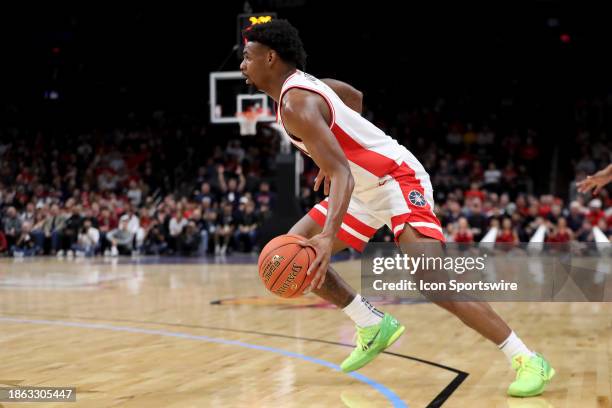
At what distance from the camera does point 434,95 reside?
920 inches

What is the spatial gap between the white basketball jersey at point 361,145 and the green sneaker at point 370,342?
0.76 metres

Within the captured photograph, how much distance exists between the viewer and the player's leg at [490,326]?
395 cm

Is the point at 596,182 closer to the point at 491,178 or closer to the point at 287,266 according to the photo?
the point at 287,266

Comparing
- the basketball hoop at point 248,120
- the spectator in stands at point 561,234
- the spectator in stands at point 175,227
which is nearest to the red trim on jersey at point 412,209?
the spectator in stands at point 561,234

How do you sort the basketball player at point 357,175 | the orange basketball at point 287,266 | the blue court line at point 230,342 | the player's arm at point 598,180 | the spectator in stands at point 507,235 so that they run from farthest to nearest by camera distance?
1. the spectator in stands at point 507,235
2. the player's arm at point 598,180
3. the blue court line at point 230,342
4. the basketball player at point 357,175
5. the orange basketball at point 287,266

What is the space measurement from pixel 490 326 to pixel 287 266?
3.53 ft

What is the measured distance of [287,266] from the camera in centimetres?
360

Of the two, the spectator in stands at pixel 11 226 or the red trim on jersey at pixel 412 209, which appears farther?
the spectator in stands at pixel 11 226

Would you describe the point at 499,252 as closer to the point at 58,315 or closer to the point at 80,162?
the point at 58,315

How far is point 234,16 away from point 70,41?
5359 millimetres

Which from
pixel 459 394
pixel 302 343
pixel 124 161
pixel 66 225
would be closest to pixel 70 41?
pixel 124 161

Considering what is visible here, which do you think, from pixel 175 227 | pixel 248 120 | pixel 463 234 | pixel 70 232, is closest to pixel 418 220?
pixel 463 234

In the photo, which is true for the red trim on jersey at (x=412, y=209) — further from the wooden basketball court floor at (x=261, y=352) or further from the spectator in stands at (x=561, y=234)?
the spectator in stands at (x=561, y=234)

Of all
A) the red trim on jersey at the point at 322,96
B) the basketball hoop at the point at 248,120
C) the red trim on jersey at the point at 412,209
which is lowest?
the red trim on jersey at the point at 412,209
